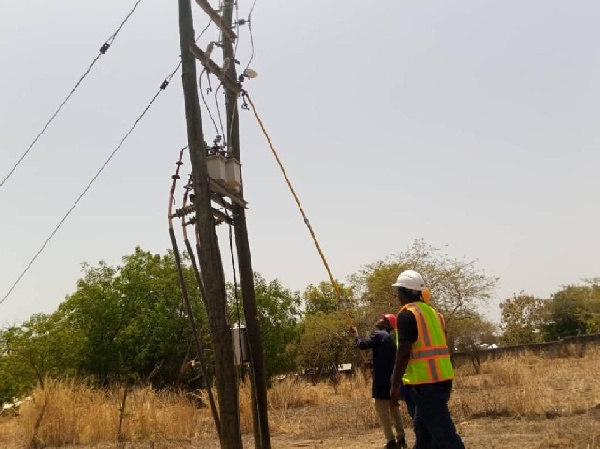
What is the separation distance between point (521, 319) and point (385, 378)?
124 ft

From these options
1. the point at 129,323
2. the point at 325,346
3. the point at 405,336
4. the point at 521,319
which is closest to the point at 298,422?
the point at 405,336

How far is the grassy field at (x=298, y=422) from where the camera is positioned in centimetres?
849

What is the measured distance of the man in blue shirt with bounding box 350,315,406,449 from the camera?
25.1 ft

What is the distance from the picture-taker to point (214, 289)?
589 centimetres

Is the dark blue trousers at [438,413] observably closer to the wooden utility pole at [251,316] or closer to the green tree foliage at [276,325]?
the wooden utility pole at [251,316]

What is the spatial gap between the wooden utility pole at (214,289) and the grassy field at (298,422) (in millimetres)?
3470

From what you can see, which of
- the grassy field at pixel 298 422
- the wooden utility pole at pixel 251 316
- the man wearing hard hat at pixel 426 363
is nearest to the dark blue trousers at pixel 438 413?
the man wearing hard hat at pixel 426 363

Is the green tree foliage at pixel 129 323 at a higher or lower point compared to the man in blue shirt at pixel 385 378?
higher

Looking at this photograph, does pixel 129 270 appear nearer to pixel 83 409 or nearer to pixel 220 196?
pixel 83 409

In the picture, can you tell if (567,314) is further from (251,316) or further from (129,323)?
(251,316)

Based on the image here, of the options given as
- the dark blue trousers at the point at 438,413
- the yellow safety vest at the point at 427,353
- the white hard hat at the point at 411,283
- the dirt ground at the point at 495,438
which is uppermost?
the white hard hat at the point at 411,283

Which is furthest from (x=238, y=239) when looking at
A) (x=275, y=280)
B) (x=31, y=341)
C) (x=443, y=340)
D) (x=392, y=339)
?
(x=275, y=280)

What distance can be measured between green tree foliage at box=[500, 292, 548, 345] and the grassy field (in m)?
27.5

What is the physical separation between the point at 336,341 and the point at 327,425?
17.5 m
